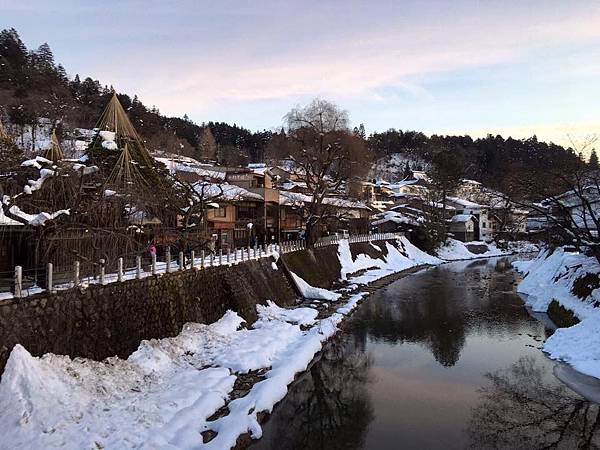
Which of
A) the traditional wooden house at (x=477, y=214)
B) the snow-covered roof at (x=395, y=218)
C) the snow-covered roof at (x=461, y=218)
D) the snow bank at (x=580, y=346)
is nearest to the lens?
the snow bank at (x=580, y=346)

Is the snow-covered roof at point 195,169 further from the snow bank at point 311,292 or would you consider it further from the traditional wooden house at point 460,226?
the traditional wooden house at point 460,226

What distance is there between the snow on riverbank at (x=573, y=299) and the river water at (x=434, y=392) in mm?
767

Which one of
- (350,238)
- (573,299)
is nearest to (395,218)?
(350,238)

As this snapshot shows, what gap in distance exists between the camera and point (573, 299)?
17359mm


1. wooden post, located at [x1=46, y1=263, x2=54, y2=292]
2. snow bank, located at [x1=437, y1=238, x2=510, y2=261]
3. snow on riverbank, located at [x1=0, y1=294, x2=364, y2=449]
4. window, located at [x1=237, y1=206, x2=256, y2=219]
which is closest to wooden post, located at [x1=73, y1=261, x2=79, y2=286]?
wooden post, located at [x1=46, y1=263, x2=54, y2=292]

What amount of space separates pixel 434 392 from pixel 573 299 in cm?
965

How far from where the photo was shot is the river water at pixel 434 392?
8.79 meters

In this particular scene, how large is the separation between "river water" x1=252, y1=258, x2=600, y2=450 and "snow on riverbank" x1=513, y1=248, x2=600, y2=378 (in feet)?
2.52

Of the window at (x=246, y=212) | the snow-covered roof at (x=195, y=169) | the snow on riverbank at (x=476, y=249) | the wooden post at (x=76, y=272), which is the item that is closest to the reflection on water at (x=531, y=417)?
the wooden post at (x=76, y=272)

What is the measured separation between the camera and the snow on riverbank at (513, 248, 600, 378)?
12.7 metres

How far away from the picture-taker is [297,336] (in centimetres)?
1513

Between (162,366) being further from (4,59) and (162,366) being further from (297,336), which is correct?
(4,59)

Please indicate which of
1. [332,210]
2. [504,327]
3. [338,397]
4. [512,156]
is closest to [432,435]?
[338,397]

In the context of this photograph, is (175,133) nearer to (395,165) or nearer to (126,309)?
(395,165)
